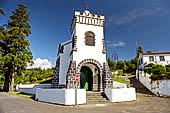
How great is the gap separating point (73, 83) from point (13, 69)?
1362 cm

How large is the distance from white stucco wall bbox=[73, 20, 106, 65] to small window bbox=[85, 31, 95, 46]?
1.16 feet

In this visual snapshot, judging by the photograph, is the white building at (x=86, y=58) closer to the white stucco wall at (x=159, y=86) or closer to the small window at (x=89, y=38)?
the small window at (x=89, y=38)

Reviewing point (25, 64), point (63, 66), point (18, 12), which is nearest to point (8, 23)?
point (18, 12)

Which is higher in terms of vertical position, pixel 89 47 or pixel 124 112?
pixel 89 47

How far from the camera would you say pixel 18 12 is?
22.3 meters

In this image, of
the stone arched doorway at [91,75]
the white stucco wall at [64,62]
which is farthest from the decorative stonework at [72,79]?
the white stucco wall at [64,62]

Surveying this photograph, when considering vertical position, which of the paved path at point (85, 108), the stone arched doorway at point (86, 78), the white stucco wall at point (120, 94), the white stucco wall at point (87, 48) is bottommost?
the paved path at point (85, 108)

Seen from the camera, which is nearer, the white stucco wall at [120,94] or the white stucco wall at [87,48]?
the white stucco wall at [120,94]

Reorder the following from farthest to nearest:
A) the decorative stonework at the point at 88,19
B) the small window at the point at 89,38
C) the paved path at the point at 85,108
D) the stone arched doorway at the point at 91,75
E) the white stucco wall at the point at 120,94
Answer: the decorative stonework at the point at 88,19 < the small window at the point at 89,38 < the stone arched doorway at the point at 91,75 < the white stucco wall at the point at 120,94 < the paved path at the point at 85,108

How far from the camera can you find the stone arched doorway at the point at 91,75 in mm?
12586

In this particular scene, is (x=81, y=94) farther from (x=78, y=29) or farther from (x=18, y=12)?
(x=18, y=12)

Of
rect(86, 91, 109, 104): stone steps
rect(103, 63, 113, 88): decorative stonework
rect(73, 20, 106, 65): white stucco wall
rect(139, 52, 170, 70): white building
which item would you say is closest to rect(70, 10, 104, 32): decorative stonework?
rect(73, 20, 106, 65): white stucco wall

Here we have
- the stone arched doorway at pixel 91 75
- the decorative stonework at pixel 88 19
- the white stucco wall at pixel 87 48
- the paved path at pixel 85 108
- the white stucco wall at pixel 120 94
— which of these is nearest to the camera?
the paved path at pixel 85 108

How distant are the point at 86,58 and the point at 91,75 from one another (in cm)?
247
